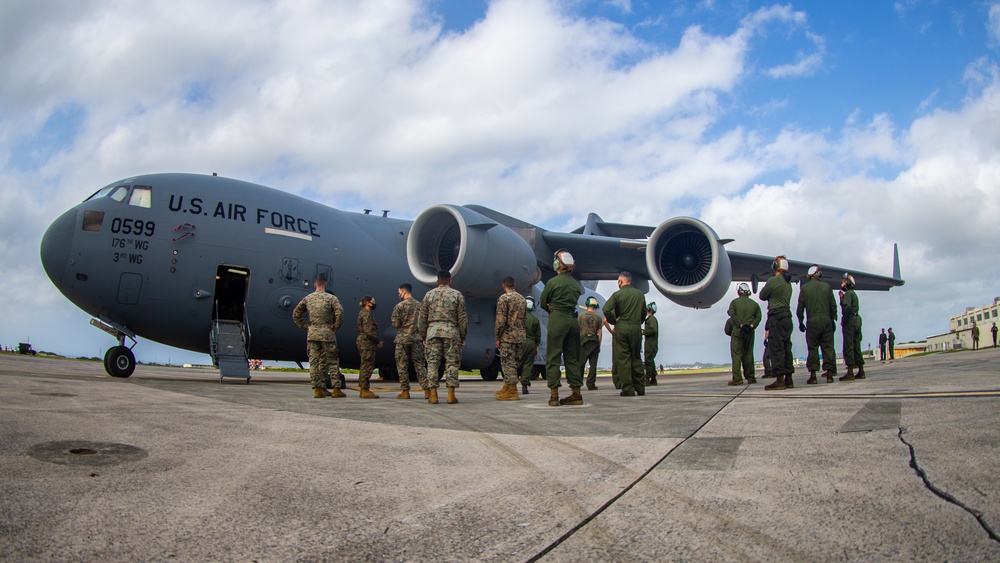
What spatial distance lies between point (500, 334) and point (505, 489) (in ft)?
17.6

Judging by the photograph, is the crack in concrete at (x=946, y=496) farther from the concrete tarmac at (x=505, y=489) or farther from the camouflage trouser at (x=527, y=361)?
the camouflage trouser at (x=527, y=361)

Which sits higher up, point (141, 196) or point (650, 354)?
point (141, 196)

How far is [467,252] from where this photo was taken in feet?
42.1

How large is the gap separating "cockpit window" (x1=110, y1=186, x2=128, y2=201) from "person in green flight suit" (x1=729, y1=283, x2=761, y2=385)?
1011cm

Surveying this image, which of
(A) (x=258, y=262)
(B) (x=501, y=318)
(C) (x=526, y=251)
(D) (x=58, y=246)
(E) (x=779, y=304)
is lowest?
(B) (x=501, y=318)

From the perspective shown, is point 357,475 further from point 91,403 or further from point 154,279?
point 154,279

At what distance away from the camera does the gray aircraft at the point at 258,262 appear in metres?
10.9

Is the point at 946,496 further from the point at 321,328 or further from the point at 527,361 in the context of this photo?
the point at 527,361

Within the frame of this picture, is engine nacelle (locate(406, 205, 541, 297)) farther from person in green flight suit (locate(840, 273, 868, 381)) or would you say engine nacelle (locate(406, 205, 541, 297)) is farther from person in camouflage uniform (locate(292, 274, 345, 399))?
person in green flight suit (locate(840, 273, 868, 381))

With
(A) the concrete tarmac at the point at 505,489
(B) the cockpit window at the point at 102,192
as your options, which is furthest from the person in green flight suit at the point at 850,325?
(B) the cockpit window at the point at 102,192

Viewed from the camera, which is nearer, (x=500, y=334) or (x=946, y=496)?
(x=946, y=496)

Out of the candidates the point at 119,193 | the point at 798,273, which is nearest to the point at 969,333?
the point at 798,273

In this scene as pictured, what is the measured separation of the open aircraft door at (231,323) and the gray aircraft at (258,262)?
2cm

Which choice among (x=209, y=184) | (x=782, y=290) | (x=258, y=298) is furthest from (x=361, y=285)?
(x=782, y=290)
